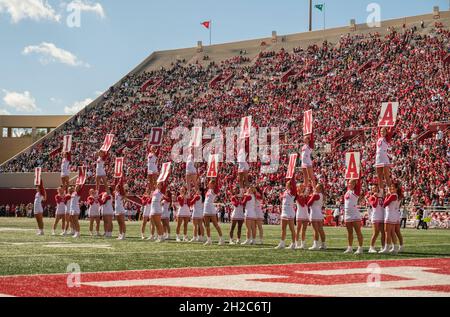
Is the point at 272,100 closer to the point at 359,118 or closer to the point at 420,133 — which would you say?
the point at 359,118

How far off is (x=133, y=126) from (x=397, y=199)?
42641mm

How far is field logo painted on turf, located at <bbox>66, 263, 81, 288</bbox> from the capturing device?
30.3 ft

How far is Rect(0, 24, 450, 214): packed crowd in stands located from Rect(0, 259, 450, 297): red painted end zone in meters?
24.9

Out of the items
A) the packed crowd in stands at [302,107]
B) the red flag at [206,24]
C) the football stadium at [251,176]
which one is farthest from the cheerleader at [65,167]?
the red flag at [206,24]

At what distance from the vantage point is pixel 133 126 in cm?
5706

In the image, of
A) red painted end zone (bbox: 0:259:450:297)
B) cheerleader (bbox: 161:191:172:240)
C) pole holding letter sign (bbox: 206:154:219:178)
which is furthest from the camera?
pole holding letter sign (bbox: 206:154:219:178)

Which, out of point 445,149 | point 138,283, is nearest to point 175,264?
point 138,283

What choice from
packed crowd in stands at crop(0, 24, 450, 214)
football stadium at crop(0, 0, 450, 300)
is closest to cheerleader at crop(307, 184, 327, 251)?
football stadium at crop(0, 0, 450, 300)

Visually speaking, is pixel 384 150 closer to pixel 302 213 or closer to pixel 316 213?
pixel 316 213

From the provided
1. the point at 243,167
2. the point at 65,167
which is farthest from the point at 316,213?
the point at 65,167

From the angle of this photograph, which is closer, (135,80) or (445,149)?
(445,149)

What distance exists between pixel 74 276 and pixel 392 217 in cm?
802

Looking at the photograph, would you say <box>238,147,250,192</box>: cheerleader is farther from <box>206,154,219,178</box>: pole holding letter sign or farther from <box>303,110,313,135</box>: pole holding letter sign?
<box>303,110,313,135</box>: pole holding letter sign
